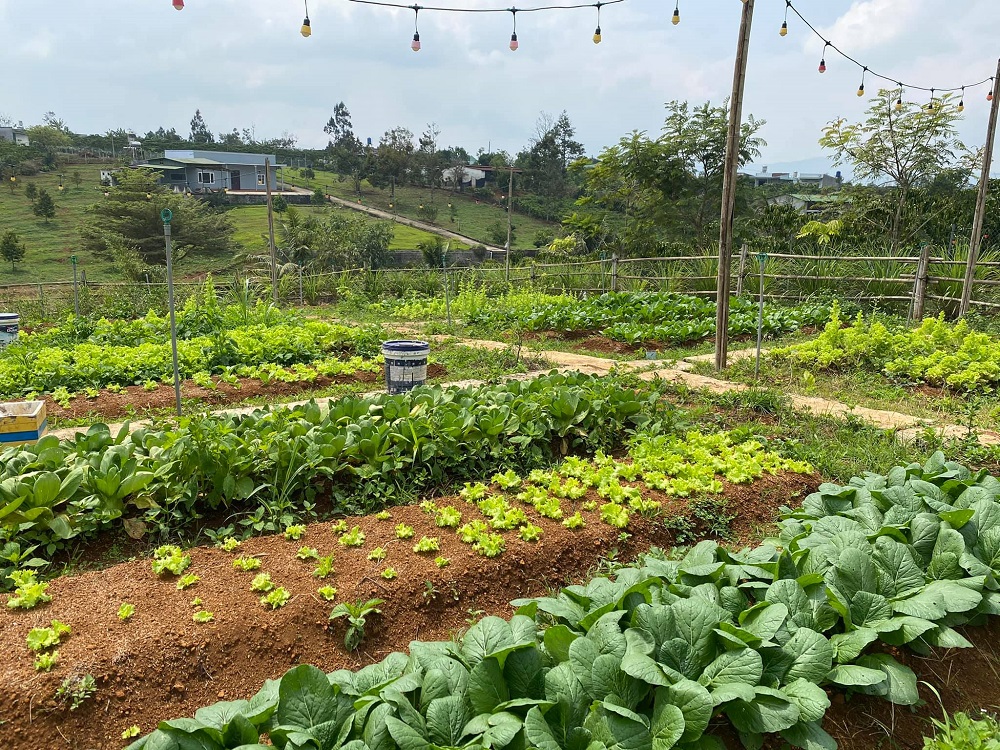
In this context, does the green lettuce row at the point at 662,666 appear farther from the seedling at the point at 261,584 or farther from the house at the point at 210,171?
the house at the point at 210,171

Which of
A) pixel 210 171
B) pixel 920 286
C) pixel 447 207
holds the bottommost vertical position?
pixel 920 286

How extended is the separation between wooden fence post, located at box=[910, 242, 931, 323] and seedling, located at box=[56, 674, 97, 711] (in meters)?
12.6

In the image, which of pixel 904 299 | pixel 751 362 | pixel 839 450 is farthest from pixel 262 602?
pixel 904 299

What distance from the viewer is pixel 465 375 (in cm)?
825

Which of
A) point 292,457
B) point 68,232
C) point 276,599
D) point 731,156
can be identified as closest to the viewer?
point 276,599

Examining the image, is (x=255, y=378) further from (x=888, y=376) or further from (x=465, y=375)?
(x=888, y=376)

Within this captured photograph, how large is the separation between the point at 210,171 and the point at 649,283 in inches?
1976

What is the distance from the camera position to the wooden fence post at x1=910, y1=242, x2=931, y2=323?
447 inches

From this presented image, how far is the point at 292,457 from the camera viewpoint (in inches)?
152

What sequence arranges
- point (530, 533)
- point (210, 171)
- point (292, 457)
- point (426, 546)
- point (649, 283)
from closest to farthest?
1. point (426, 546)
2. point (530, 533)
3. point (292, 457)
4. point (649, 283)
5. point (210, 171)

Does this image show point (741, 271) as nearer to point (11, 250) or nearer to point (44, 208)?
point (11, 250)

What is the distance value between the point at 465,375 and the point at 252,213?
149ft

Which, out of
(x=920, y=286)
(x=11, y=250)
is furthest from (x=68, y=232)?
(x=920, y=286)

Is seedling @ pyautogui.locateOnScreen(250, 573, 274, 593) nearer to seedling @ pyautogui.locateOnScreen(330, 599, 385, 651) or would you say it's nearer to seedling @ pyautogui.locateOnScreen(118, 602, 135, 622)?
seedling @ pyautogui.locateOnScreen(330, 599, 385, 651)
